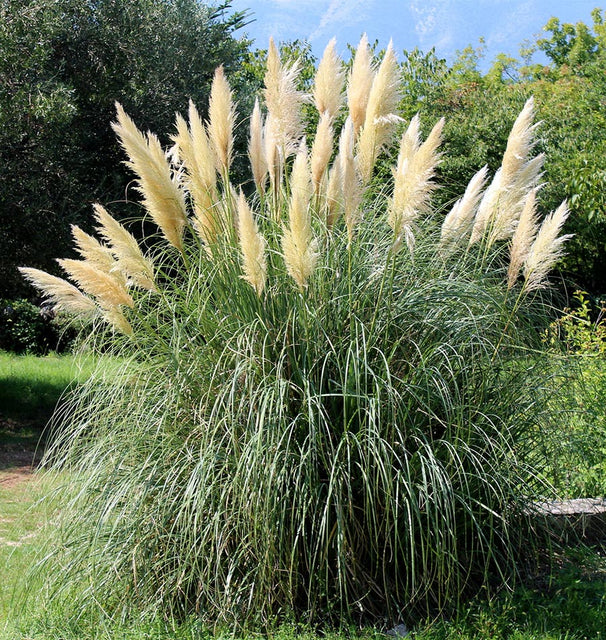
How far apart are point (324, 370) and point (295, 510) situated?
65cm

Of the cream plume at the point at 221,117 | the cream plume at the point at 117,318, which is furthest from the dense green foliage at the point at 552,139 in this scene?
the cream plume at the point at 117,318

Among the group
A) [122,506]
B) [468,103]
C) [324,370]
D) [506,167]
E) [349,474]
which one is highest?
[468,103]

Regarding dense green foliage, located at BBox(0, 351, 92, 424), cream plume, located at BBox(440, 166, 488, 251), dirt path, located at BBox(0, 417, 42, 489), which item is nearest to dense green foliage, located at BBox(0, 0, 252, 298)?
dense green foliage, located at BBox(0, 351, 92, 424)

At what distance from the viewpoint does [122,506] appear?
3.71m

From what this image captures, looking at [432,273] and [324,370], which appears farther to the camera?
[432,273]

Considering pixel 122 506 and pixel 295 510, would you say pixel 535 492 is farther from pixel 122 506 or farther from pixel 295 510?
pixel 122 506

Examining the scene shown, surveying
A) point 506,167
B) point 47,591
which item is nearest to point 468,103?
point 506,167

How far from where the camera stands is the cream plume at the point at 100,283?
12.2 feet

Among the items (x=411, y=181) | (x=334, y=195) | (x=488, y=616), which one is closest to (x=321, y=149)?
(x=334, y=195)

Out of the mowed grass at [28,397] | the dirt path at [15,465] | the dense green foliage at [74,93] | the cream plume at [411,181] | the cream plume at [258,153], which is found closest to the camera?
the cream plume at [411,181]

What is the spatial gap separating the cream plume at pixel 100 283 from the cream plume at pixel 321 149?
1193mm

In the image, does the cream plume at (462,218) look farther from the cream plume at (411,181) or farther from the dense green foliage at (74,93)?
the dense green foliage at (74,93)

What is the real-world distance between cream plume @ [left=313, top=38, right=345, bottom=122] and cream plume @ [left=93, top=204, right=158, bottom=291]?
133 cm

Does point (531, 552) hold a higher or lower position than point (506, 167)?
lower
